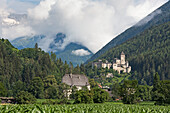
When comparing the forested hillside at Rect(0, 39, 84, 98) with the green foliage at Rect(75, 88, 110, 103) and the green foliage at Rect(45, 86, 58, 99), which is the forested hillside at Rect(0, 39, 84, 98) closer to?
the green foliage at Rect(45, 86, 58, 99)

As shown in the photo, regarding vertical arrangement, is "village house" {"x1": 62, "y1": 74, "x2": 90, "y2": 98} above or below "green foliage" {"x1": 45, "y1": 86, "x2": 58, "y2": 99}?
above

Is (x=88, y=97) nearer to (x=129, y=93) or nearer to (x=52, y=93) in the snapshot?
(x=129, y=93)

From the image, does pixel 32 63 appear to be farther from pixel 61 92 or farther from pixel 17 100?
pixel 17 100

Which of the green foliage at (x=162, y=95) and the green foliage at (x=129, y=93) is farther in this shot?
the green foliage at (x=129, y=93)

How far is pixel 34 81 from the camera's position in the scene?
471ft

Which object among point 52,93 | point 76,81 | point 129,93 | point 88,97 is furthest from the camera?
point 76,81

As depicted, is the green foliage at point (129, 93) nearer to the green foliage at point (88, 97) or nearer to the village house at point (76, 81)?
the green foliage at point (88, 97)

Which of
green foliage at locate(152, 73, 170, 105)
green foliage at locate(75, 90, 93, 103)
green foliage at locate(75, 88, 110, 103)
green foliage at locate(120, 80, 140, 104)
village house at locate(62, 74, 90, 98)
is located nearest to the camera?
green foliage at locate(152, 73, 170, 105)

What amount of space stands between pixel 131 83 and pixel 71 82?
74.1m

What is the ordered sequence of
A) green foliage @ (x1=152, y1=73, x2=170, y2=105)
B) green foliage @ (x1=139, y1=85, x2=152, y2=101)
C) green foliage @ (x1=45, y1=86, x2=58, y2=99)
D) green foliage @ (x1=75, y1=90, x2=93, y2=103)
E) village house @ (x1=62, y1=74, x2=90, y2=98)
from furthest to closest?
village house @ (x1=62, y1=74, x2=90, y2=98)
green foliage @ (x1=139, y1=85, x2=152, y2=101)
green foliage @ (x1=45, y1=86, x2=58, y2=99)
green foliage @ (x1=75, y1=90, x2=93, y2=103)
green foliage @ (x1=152, y1=73, x2=170, y2=105)

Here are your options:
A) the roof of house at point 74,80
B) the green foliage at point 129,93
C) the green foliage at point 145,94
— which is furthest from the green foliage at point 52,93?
the green foliage at point 145,94

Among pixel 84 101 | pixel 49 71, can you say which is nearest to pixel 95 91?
pixel 84 101

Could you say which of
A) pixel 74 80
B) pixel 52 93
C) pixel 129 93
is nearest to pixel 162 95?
pixel 129 93

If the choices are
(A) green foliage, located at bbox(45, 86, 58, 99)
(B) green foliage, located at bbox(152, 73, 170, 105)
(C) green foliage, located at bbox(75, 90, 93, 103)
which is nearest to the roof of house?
(A) green foliage, located at bbox(45, 86, 58, 99)
